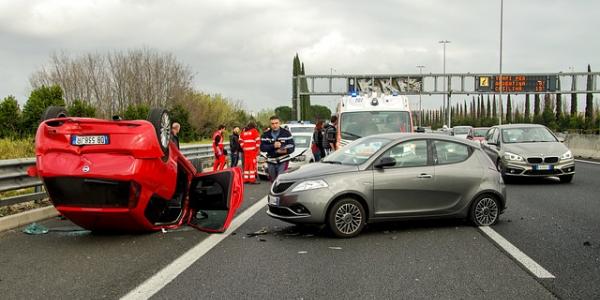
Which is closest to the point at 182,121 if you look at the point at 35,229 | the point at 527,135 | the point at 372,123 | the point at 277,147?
the point at 372,123

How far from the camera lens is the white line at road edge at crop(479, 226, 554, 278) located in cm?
596

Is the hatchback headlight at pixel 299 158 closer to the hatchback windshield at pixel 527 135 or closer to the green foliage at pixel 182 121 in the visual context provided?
the hatchback windshield at pixel 527 135

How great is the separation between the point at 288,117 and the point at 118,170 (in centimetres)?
10456

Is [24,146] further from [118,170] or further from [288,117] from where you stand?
[288,117]

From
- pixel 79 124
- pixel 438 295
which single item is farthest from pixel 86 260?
pixel 438 295

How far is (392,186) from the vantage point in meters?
8.20

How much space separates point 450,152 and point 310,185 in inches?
90.3

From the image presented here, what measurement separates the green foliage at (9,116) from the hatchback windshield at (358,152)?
1855 centimetres

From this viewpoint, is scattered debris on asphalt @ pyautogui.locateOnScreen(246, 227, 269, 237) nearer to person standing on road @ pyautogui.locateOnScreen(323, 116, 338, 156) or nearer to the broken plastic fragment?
the broken plastic fragment

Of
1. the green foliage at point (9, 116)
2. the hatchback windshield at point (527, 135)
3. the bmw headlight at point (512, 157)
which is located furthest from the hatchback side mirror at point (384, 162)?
the green foliage at point (9, 116)

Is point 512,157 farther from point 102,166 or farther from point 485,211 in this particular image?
point 102,166

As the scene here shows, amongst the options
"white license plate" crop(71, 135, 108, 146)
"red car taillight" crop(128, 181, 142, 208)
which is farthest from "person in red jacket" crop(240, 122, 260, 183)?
"white license plate" crop(71, 135, 108, 146)

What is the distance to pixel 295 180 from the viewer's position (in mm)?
8094

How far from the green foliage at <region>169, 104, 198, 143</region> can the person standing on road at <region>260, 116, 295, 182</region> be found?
28606mm
